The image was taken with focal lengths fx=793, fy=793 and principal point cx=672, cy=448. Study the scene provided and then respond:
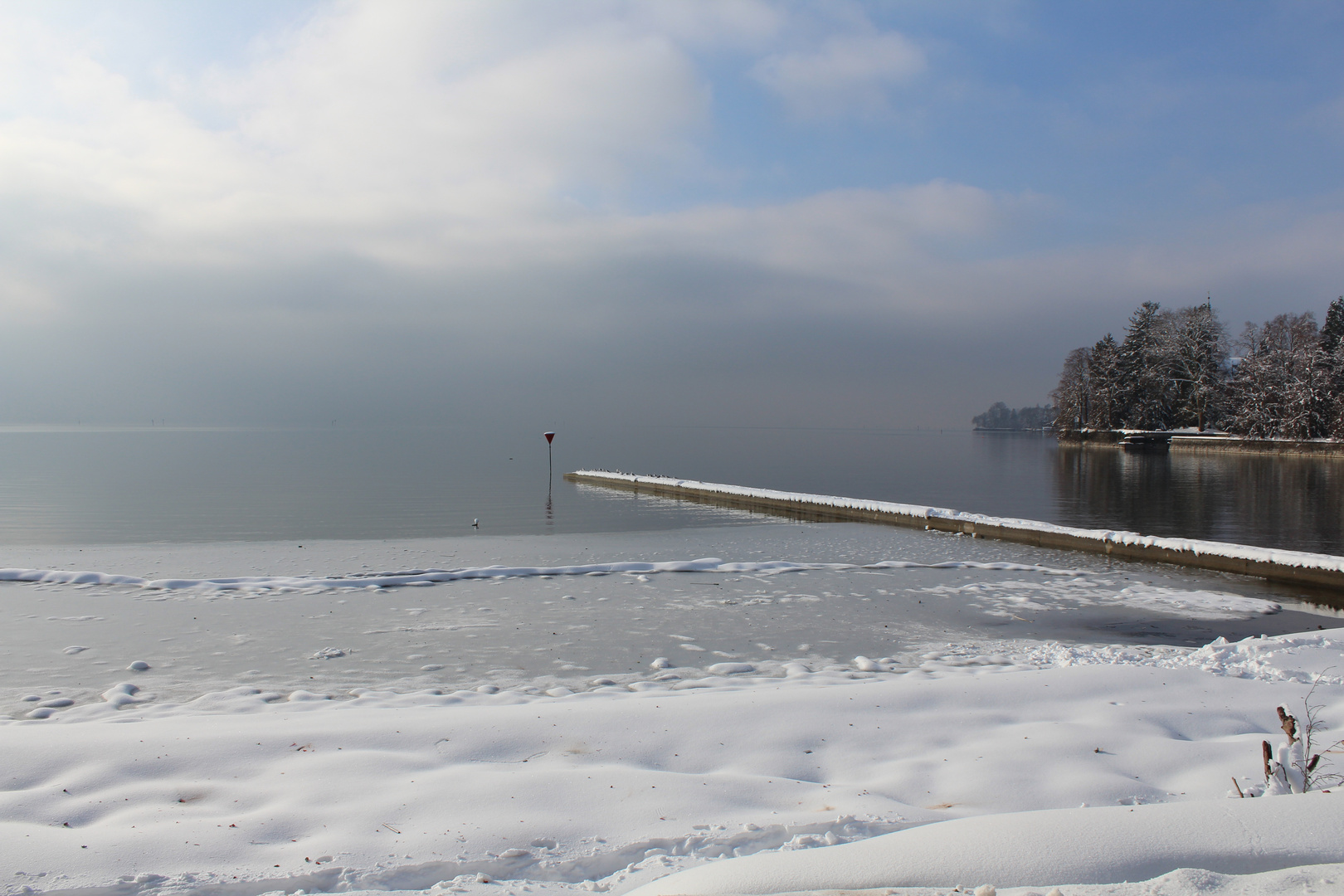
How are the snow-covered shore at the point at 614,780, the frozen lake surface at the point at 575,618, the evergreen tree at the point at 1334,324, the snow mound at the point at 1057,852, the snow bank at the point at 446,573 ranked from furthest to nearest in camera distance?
the evergreen tree at the point at 1334,324, the snow bank at the point at 446,573, the frozen lake surface at the point at 575,618, the snow-covered shore at the point at 614,780, the snow mound at the point at 1057,852

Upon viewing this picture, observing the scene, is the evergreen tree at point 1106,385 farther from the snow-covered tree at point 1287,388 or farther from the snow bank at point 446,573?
the snow bank at point 446,573

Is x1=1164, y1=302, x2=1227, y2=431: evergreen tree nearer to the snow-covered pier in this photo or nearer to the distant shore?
the distant shore

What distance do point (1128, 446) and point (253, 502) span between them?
294 ft

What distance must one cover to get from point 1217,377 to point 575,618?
98541 millimetres

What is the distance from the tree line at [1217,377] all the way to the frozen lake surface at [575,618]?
240 ft

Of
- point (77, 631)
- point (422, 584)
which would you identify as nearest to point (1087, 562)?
point (422, 584)

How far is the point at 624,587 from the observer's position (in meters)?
13.8

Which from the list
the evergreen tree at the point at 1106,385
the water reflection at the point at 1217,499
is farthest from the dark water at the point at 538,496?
the evergreen tree at the point at 1106,385

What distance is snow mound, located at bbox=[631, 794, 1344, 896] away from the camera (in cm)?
320

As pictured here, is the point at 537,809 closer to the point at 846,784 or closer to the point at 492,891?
the point at 492,891

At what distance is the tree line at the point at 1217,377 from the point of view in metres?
71.8

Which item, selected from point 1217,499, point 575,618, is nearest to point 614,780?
point 575,618

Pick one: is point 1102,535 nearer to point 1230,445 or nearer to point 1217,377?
point 1230,445

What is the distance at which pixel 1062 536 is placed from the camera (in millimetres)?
19516
